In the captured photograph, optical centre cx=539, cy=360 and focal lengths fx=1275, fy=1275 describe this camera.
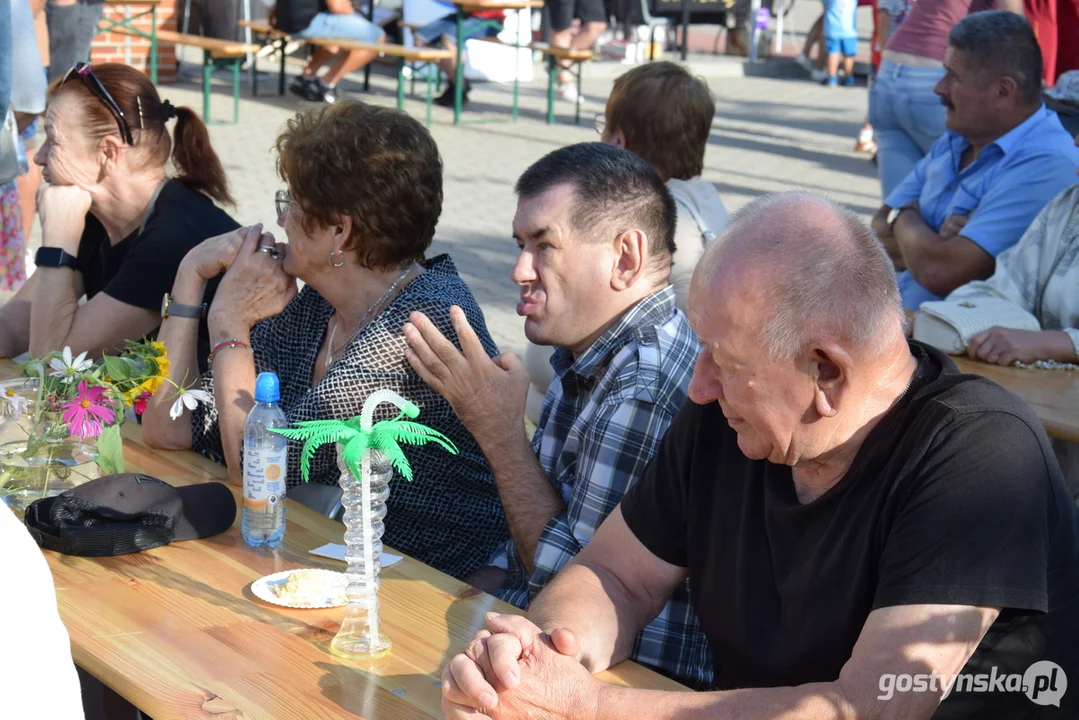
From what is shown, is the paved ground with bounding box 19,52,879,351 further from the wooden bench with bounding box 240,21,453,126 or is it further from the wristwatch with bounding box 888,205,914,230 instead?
the wristwatch with bounding box 888,205,914,230

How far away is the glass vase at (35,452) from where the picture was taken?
2.65 m

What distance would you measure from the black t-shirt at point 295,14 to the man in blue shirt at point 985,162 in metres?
9.08

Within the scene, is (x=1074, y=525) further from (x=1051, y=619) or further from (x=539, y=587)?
(x=539, y=587)

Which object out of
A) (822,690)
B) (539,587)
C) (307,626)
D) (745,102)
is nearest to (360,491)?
(307,626)

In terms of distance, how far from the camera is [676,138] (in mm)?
4281

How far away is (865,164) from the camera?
12.5 m

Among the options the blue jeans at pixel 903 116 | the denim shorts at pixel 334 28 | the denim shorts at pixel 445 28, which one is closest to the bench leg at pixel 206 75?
the denim shorts at pixel 334 28

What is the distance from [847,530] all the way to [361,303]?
1584 mm

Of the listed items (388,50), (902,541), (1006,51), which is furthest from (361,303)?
(388,50)

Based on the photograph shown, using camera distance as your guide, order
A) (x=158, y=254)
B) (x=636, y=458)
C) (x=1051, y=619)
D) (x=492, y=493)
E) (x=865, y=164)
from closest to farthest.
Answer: (x=1051, y=619) < (x=636, y=458) < (x=492, y=493) < (x=158, y=254) < (x=865, y=164)

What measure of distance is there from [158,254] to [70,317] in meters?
0.32

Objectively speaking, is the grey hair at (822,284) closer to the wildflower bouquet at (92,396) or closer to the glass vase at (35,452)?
the wildflower bouquet at (92,396)

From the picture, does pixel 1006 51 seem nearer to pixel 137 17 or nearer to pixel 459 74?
pixel 459 74

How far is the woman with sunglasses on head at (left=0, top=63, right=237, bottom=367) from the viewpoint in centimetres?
367
